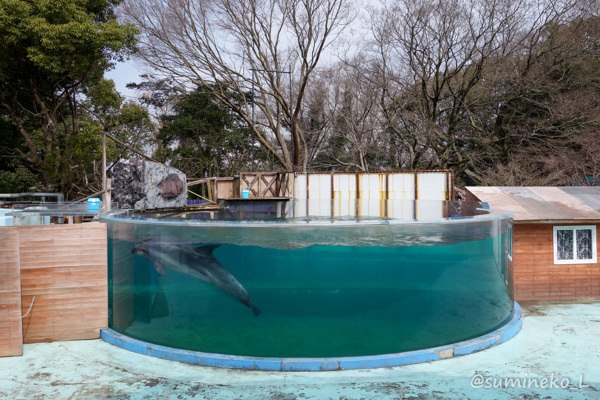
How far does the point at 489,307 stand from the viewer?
8.15 meters

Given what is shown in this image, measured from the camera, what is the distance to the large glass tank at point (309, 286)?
22.7ft

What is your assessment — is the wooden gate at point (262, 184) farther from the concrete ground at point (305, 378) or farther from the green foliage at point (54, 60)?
the concrete ground at point (305, 378)

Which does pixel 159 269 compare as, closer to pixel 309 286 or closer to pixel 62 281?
pixel 62 281

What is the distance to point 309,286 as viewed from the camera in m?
6.94

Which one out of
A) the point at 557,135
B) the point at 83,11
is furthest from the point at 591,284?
the point at 83,11

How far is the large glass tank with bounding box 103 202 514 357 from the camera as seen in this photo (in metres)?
6.91

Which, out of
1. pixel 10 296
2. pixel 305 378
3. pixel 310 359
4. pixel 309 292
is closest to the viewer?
pixel 305 378

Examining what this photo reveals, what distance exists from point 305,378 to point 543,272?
7.86m

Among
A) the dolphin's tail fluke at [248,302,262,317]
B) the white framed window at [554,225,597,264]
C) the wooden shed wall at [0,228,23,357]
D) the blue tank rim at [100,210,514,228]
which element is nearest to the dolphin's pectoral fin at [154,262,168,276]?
the blue tank rim at [100,210,514,228]

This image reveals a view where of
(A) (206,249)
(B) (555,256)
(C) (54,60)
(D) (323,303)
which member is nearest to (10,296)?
(A) (206,249)

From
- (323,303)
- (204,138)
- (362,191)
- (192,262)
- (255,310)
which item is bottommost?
(255,310)

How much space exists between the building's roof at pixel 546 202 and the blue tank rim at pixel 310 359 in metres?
4.54

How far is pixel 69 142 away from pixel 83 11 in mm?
6167

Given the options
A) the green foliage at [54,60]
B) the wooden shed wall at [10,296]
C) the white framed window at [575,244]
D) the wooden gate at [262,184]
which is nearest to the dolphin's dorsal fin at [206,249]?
the wooden shed wall at [10,296]
